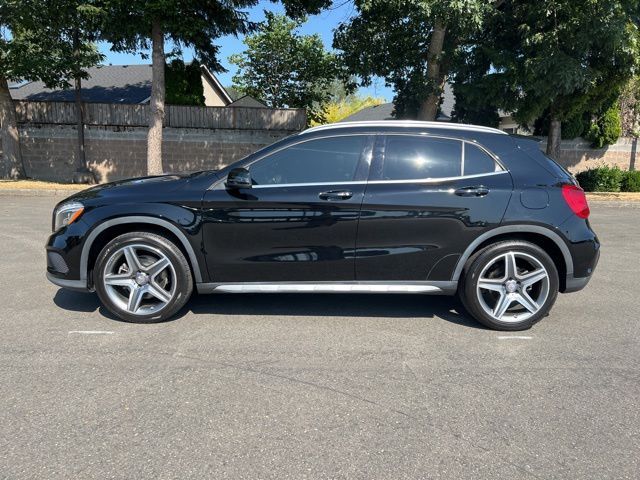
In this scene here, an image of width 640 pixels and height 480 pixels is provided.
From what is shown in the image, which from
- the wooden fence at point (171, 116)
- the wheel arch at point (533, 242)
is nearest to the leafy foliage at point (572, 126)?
the wooden fence at point (171, 116)

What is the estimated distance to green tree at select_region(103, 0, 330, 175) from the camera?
1321 centimetres

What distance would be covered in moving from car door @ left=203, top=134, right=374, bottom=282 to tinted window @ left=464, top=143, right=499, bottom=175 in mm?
843

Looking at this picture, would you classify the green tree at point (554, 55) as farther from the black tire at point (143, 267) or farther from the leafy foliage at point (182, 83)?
the black tire at point (143, 267)

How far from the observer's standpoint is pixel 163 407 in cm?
279

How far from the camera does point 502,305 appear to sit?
4.02 metres

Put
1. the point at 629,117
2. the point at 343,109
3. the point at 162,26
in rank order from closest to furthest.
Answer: the point at 162,26, the point at 629,117, the point at 343,109

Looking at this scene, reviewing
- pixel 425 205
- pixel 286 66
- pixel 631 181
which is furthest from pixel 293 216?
pixel 286 66

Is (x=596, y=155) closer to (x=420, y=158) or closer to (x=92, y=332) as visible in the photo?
(x=420, y=158)

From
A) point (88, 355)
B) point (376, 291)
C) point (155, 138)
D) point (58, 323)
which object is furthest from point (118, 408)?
point (155, 138)

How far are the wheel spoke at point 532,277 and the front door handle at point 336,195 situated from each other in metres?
1.67

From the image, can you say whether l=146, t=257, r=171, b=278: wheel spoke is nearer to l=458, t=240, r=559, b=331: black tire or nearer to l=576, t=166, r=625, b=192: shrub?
l=458, t=240, r=559, b=331: black tire

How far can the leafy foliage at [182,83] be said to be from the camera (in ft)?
58.1

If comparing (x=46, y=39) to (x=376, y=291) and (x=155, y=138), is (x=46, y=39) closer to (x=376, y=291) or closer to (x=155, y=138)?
(x=155, y=138)

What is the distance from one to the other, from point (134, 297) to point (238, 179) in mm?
1394
